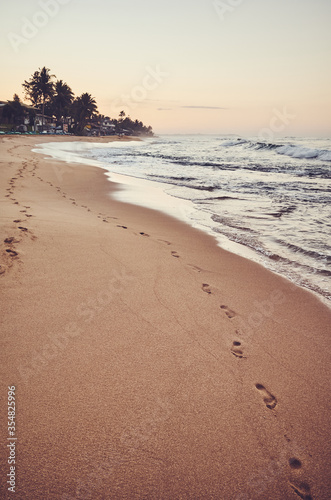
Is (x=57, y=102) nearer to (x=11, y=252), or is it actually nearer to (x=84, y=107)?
(x=84, y=107)

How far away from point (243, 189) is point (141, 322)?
10753mm

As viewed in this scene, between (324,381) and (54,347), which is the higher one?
(54,347)

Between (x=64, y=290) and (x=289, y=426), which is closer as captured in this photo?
(x=289, y=426)

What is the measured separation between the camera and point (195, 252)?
5.44 meters

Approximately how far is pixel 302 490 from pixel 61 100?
94.1m

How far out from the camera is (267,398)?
2348mm

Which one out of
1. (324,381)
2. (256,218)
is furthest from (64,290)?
(256,218)

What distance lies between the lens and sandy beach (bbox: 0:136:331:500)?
5.70ft

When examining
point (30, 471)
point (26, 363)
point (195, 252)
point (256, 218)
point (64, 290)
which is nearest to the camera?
point (30, 471)

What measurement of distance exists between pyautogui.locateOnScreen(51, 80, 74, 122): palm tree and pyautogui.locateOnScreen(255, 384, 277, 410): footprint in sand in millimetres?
92593

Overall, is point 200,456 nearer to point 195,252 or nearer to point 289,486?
point 289,486

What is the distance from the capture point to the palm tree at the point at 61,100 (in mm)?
80062

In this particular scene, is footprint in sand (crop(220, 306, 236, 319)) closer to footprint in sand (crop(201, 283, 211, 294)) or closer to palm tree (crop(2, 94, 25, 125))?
footprint in sand (crop(201, 283, 211, 294))

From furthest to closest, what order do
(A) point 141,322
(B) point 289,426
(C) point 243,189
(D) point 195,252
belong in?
(C) point 243,189 → (D) point 195,252 → (A) point 141,322 → (B) point 289,426
